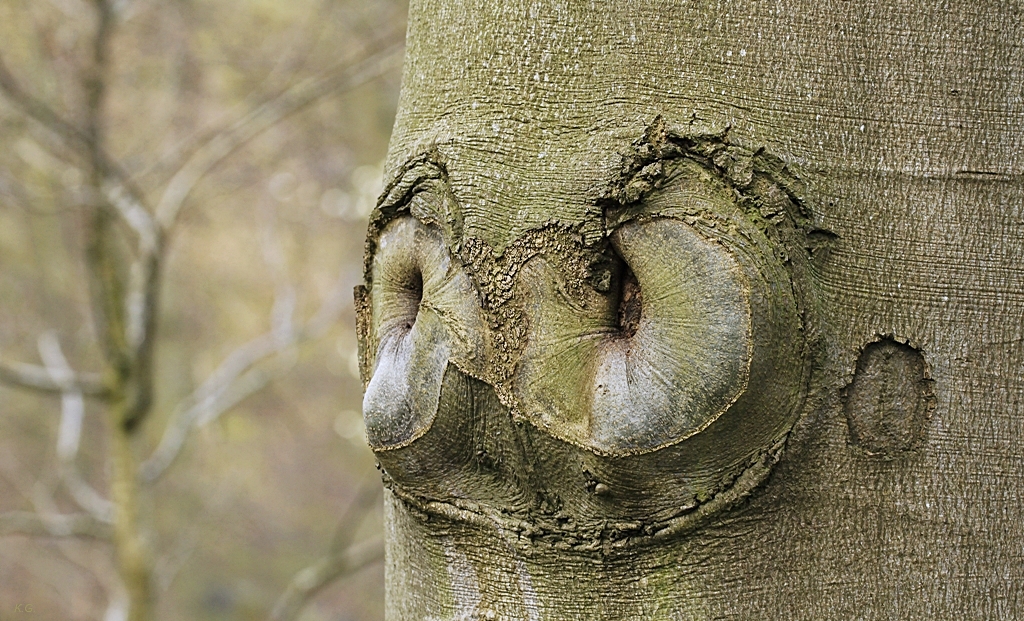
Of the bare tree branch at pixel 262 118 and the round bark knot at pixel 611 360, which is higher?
the bare tree branch at pixel 262 118

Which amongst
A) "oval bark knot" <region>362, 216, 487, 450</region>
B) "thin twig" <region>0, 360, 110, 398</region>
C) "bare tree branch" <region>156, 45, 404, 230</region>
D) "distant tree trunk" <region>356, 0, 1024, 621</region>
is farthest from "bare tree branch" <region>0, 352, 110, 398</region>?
"distant tree trunk" <region>356, 0, 1024, 621</region>

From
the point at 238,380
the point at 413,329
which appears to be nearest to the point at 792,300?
the point at 413,329

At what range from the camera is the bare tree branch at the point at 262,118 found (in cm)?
363

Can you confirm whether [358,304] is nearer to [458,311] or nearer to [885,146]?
[458,311]

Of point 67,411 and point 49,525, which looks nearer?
point 49,525

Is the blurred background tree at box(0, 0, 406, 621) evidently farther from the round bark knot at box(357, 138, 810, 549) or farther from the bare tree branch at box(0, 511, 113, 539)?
the round bark knot at box(357, 138, 810, 549)

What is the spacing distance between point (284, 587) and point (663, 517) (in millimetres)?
8468

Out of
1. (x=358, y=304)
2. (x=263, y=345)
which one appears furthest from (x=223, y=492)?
(x=358, y=304)

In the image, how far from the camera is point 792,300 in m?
0.73

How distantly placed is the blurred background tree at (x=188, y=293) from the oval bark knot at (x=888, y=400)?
3.14 metres

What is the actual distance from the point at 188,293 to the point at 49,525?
4.22 m

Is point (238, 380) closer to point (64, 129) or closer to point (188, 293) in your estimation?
point (64, 129)

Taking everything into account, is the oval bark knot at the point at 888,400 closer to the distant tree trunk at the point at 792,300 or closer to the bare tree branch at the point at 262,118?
the distant tree trunk at the point at 792,300

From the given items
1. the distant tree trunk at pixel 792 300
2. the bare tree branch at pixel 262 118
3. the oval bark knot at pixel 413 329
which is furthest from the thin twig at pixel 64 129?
the distant tree trunk at pixel 792 300
